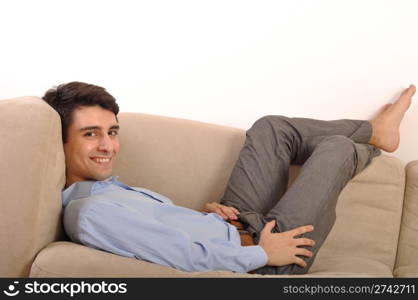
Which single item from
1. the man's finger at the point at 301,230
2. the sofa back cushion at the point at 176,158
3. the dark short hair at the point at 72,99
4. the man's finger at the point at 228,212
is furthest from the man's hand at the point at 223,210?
the dark short hair at the point at 72,99

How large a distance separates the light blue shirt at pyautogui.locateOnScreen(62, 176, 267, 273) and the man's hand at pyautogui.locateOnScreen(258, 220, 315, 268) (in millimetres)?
50

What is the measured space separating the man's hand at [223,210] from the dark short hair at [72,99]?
1.69ft

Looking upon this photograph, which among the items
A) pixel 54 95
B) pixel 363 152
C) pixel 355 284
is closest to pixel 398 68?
pixel 363 152

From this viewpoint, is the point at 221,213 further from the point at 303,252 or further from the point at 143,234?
the point at 143,234

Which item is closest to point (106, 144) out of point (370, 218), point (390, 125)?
point (370, 218)

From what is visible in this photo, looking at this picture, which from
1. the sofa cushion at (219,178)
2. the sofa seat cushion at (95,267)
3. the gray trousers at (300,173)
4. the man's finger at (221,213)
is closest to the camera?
the sofa seat cushion at (95,267)

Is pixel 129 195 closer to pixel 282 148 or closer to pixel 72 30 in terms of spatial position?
pixel 282 148

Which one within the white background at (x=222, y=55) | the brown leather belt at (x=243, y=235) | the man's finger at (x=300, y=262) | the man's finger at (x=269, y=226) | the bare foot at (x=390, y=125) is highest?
the white background at (x=222, y=55)

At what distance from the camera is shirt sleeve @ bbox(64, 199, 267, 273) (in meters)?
1.50

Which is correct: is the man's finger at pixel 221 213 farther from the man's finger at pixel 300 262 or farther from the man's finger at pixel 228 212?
the man's finger at pixel 300 262

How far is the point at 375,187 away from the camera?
84.4 inches

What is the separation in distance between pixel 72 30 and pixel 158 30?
396 millimetres

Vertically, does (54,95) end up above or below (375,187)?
above

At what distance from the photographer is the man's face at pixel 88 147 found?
180cm
